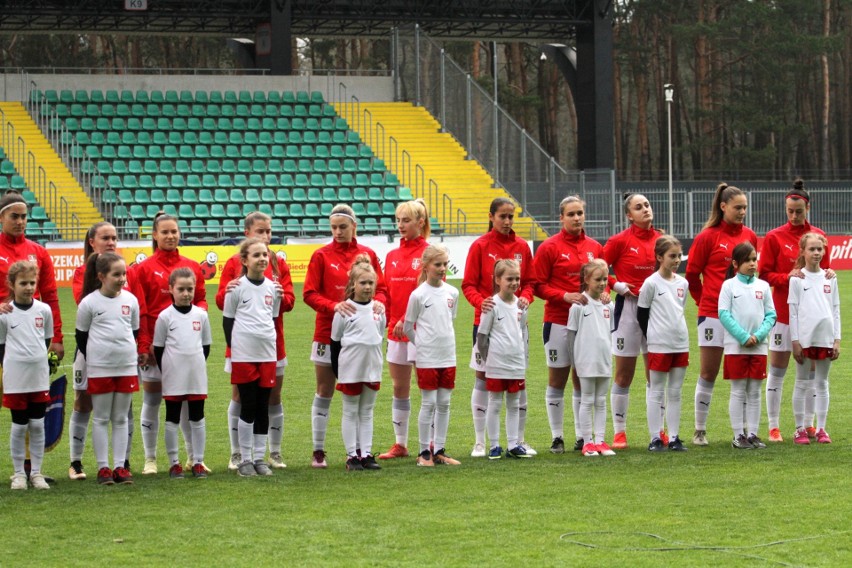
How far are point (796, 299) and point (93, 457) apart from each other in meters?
5.30

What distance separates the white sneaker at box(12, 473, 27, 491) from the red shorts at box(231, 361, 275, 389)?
4.70ft

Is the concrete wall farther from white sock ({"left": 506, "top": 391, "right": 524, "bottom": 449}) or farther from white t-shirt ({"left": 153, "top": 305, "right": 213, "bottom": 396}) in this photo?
white t-shirt ({"left": 153, "top": 305, "right": 213, "bottom": 396})

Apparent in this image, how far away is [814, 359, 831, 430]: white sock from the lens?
9555 millimetres

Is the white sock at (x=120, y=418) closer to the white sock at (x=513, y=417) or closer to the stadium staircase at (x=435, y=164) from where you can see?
the white sock at (x=513, y=417)

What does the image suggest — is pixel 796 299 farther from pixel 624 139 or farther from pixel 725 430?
pixel 624 139

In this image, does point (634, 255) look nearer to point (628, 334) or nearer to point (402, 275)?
point (628, 334)

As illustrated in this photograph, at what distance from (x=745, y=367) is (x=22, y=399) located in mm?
4942

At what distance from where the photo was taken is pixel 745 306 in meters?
9.17

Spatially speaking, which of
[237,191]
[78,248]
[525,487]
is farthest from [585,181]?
[525,487]

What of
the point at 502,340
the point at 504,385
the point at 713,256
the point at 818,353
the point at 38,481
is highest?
the point at 713,256

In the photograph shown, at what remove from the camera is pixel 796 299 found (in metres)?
9.53

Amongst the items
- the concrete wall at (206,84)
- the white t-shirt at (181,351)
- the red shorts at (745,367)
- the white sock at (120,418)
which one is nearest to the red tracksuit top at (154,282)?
the white t-shirt at (181,351)

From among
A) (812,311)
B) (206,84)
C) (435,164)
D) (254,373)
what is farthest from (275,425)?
(206,84)

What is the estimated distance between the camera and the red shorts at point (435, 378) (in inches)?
349
